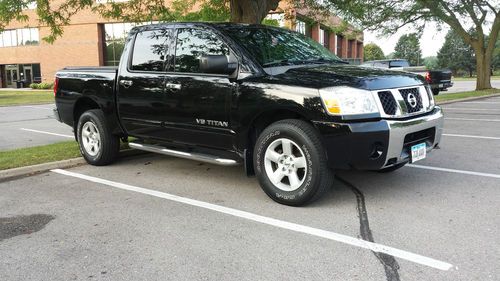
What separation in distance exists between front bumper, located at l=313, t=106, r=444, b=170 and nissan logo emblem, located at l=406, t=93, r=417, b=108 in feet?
1.02

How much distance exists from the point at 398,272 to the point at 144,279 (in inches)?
69.9

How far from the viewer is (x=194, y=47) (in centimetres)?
554

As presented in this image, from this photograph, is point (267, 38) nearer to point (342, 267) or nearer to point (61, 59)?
point (342, 267)

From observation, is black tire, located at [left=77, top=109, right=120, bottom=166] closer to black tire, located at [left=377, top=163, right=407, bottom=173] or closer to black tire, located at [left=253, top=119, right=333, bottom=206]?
black tire, located at [left=253, top=119, right=333, bottom=206]

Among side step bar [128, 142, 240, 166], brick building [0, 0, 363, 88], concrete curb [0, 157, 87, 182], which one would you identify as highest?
brick building [0, 0, 363, 88]

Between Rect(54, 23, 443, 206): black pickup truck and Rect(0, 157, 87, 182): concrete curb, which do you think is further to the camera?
Rect(0, 157, 87, 182): concrete curb

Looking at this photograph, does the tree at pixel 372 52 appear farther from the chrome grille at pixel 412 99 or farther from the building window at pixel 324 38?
the chrome grille at pixel 412 99

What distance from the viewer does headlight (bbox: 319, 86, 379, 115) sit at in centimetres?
431

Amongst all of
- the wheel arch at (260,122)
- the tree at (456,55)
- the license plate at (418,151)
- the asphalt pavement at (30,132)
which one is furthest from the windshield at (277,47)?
the tree at (456,55)

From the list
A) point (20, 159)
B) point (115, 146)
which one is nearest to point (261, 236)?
point (115, 146)

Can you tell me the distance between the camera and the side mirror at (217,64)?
15.4 ft

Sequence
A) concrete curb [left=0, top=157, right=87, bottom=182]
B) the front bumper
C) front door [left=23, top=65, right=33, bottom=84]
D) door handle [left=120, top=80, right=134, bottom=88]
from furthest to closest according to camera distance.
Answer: front door [left=23, top=65, right=33, bottom=84]
concrete curb [left=0, top=157, right=87, bottom=182]
door handle [left=120, top=80, right=134, bottom=88]
the front bumper

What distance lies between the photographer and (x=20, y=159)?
22.8 feet

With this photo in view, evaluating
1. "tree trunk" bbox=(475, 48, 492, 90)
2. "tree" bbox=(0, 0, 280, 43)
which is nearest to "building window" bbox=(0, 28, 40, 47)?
"tree" bbox=(0, 0, 280, 43)
